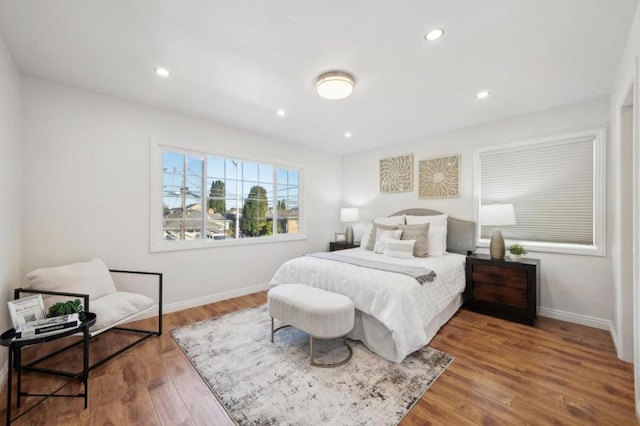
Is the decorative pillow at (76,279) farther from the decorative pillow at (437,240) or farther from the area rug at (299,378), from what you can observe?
the decorative pillow at (437,240)

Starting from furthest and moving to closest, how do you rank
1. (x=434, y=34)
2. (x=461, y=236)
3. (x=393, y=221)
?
(x=393, y=221), (x=461, y=236), (x=434, y=34)

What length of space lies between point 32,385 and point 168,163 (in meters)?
2.35

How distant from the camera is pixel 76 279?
227cm

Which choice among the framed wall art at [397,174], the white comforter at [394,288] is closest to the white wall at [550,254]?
the framed wall art at [397,174]

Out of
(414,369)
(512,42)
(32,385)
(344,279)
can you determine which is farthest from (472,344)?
(32,385)

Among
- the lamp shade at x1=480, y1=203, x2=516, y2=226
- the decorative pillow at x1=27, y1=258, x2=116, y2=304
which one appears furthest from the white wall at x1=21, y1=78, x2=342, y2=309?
the lamp shade at x1=480, y1=203, x2=516, y2=226

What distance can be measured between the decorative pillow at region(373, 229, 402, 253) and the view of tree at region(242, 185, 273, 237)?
177 cm

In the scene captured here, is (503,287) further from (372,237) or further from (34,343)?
(34,343)

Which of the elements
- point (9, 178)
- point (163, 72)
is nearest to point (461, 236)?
point (163, 72)

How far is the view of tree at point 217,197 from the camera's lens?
368cm

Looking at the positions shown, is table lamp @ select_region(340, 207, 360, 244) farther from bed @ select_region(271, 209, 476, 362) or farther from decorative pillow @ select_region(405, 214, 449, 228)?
bed @ select_region(271, 209, 476, 362)

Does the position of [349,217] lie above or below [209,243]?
above

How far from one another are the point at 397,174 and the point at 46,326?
4452 mm

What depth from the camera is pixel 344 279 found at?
8.19 feet
